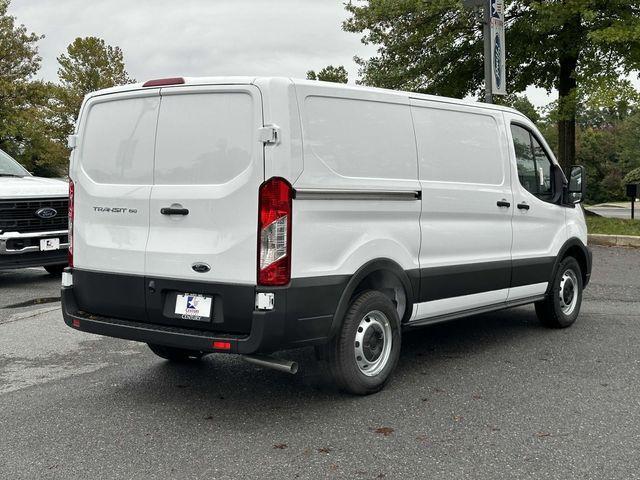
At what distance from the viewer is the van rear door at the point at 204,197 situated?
421 cm

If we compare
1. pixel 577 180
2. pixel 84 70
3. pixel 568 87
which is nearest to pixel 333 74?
pixel 84 70

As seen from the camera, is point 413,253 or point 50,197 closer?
point 413,253

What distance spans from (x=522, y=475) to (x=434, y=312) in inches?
80.8

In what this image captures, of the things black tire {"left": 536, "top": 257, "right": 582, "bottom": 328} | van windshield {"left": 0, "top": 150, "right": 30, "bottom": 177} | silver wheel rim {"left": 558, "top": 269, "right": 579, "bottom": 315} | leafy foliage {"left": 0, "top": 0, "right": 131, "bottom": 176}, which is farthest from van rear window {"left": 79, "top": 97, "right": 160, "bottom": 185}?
leafy foliage {"left": 0, "top": 0, "right": 131, "bottom": 176}

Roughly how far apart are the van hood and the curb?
31.2ft

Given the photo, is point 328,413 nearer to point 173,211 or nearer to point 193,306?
point 193,306

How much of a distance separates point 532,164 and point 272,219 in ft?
10.6

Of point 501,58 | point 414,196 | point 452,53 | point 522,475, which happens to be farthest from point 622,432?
point 452,53

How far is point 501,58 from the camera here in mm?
12773

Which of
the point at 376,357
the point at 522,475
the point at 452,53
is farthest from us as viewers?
the point at 452,53

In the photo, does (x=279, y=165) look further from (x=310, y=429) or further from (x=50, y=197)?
(x=50, y=197)

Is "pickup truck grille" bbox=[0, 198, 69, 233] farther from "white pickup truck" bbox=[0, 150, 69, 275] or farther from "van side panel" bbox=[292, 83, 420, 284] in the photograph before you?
"van side panel" bbox=[292, 83, 420, 284]

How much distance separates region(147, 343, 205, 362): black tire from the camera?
18.1 ft

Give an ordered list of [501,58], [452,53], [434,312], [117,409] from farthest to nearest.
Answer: [452,53], [501,58], [434,312], [117,409]
